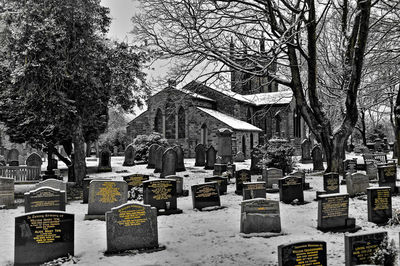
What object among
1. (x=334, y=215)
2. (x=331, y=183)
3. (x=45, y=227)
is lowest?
(x=334, y=215)

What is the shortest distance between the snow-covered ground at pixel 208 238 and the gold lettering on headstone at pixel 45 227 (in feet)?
1.76

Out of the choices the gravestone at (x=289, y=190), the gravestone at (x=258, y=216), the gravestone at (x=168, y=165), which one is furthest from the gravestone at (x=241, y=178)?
the gravestone at (x=258, y=216)

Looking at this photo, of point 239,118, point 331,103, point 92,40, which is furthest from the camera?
point 239,118

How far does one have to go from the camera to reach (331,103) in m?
24.5

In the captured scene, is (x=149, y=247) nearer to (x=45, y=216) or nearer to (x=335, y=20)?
(x=45, y=216)

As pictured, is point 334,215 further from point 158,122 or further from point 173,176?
point 158,122

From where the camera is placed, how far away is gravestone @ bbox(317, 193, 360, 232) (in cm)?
720

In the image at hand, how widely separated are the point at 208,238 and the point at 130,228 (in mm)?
1781

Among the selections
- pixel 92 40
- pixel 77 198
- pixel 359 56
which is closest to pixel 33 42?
pixel 92 40

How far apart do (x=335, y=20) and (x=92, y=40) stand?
545 inches

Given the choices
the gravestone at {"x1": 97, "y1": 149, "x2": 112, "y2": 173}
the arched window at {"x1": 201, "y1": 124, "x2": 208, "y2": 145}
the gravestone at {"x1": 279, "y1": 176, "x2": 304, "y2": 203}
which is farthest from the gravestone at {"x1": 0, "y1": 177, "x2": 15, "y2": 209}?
the arched window at {"x1": 201, "y1": 124, "x2": 208, "y2": 145}

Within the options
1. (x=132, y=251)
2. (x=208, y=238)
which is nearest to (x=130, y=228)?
(x=132, y=251)

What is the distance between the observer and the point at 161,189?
29.8ft

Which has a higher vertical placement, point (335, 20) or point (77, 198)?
point (335, 20)
